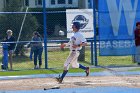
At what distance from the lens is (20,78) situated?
14625 mm

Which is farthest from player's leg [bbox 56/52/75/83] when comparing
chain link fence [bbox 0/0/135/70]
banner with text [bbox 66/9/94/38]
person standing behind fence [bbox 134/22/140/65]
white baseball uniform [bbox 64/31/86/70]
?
chain link fence [bbox 0/0/135/70]

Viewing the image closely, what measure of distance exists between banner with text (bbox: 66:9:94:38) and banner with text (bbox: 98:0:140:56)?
19.1 inches

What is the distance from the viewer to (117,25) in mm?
19078

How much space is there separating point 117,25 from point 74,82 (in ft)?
21.8

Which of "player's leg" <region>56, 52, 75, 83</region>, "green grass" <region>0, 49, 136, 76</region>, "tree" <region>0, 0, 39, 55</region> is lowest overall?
"green grass" <region>0, 49, 136, 76</region>

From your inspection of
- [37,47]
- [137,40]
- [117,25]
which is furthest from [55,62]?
[137,40]

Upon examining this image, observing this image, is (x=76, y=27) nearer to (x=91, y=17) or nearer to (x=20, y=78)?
(x=20, y=78)

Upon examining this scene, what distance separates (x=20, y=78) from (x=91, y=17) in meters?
5.72

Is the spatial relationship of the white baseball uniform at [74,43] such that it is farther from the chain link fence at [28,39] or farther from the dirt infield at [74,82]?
the chain link fence at [28,39]

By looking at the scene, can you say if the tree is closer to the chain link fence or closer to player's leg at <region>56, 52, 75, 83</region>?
the chain link fence

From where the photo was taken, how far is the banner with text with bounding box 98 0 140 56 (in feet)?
62.1

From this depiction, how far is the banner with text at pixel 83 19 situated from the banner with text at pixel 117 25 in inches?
19.1

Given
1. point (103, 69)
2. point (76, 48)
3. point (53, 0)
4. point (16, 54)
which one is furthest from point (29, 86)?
point (53, 0)

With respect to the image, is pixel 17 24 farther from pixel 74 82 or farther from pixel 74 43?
pixel 74 82
